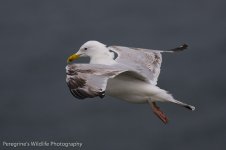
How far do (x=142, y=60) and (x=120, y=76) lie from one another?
1268 millimetres

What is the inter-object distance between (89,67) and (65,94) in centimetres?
806

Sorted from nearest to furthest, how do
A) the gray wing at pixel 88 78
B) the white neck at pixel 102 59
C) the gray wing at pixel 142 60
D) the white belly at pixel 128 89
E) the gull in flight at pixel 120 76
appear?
the gray wing at pixel 88 78 < the gull in flight at pixel 120 76 < the white belly at pixel 128 89 < the white neck at pixel 102 59 < the gray wing at pixel 142 60

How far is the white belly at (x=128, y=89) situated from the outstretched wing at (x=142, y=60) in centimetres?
21

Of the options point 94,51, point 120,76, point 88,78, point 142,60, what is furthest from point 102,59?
point 88,78

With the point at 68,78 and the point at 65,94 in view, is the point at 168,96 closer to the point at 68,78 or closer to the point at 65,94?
the point at 68,78

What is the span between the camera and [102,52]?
11297 millimetres

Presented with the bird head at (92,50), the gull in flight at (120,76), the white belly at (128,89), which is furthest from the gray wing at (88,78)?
the bird head at (92,50)

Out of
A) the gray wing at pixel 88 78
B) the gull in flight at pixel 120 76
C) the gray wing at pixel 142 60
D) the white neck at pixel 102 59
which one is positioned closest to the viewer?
the gray wing at pixel 88 78

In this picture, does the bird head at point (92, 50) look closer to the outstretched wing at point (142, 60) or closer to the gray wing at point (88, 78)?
the outstretched wing at point (142, 60)

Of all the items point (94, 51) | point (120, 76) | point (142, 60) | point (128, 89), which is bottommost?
point (128, 89)

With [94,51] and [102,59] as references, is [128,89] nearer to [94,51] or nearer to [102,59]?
[102,59]

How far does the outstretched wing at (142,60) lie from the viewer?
444 inches

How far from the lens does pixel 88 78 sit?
9.46 m

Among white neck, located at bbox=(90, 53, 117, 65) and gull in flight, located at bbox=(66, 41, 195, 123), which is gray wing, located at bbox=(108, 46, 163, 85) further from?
white neck, located at bbox=(90, 53, 117, 65)
